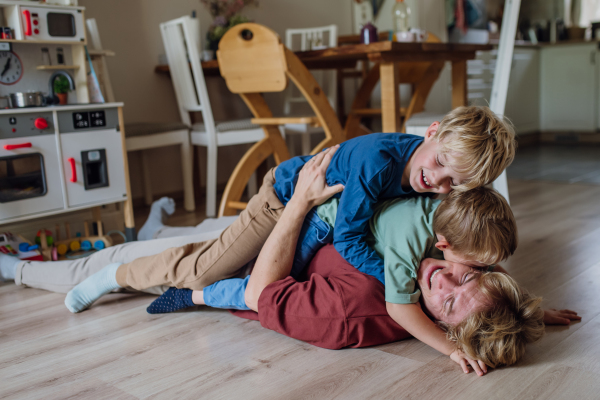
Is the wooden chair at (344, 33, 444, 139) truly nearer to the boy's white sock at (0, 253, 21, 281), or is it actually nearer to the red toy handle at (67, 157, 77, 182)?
the red toy handle at (67, 157, 77, 182)

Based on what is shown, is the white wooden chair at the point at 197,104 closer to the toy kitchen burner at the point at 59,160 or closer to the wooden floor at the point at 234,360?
the toy kitchen burner at the point at 59,160

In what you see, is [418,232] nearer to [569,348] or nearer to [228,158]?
[569,348]

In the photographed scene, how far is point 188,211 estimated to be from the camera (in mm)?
3260

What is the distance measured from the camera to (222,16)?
11.8ft

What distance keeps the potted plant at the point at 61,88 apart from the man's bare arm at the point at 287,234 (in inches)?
52.6

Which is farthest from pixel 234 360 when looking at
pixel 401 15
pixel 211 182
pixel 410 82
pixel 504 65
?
pixel 410 82

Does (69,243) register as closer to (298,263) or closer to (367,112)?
(298,263)

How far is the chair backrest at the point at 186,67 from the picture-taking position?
2977 millimetres

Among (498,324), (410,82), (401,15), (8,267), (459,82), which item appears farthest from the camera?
(410,82)

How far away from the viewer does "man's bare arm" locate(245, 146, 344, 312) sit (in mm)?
1530

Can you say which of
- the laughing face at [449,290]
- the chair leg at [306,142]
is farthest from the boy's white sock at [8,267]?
the chair leg at [306,142]

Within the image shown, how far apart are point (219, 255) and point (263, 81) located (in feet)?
4.08

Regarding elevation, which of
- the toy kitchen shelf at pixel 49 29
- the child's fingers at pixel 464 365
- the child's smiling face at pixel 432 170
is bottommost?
the child's fingers at pixel 464 365

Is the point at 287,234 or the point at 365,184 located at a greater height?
the point at 365,184
